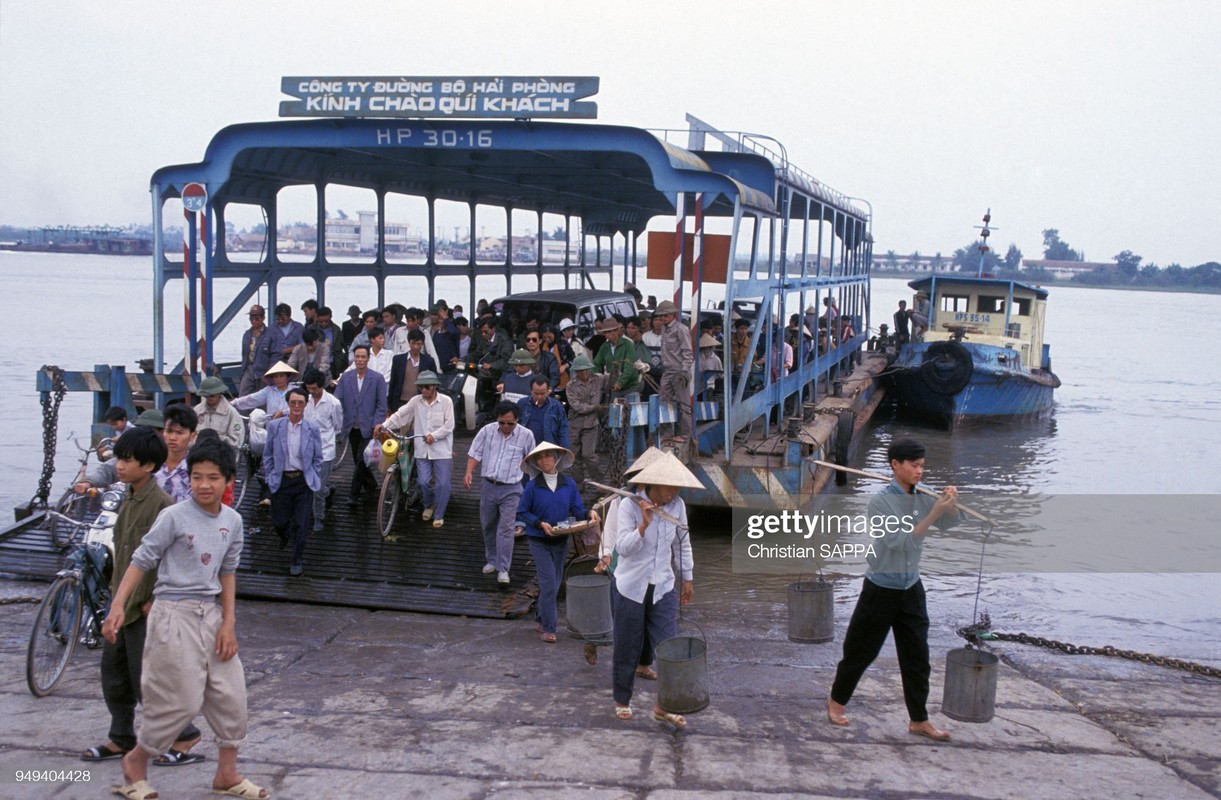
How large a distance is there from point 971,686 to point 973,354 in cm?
2044

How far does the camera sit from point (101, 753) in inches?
198

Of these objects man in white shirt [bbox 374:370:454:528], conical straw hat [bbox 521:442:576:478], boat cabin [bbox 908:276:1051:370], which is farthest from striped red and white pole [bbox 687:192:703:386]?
boat cabin [bbox 908:276:1051:370]

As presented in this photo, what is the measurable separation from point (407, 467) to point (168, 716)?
5.12 metres

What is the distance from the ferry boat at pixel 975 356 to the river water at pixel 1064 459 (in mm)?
697

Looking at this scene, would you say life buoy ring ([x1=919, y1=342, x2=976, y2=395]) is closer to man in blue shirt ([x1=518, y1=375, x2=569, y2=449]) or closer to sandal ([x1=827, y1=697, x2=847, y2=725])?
man in blue shirt ([x1=518, y1=375, x2=569, y2=449])

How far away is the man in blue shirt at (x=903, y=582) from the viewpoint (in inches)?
219

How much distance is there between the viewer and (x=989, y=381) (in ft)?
82.3

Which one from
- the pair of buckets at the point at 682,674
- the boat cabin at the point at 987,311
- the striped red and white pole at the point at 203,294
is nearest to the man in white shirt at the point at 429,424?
the striped red and white pole at the point at 203,294

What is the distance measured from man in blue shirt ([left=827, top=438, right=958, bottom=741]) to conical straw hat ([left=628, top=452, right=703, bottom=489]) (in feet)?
3.18

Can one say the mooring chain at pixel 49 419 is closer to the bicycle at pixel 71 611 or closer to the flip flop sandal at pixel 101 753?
the bicycle at pixel 71 611

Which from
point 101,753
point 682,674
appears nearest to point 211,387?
point 101,753

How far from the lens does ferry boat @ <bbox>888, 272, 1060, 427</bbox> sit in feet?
81.1

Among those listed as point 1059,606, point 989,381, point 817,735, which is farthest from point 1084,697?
point 989,381

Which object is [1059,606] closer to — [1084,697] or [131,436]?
[1084,697]
